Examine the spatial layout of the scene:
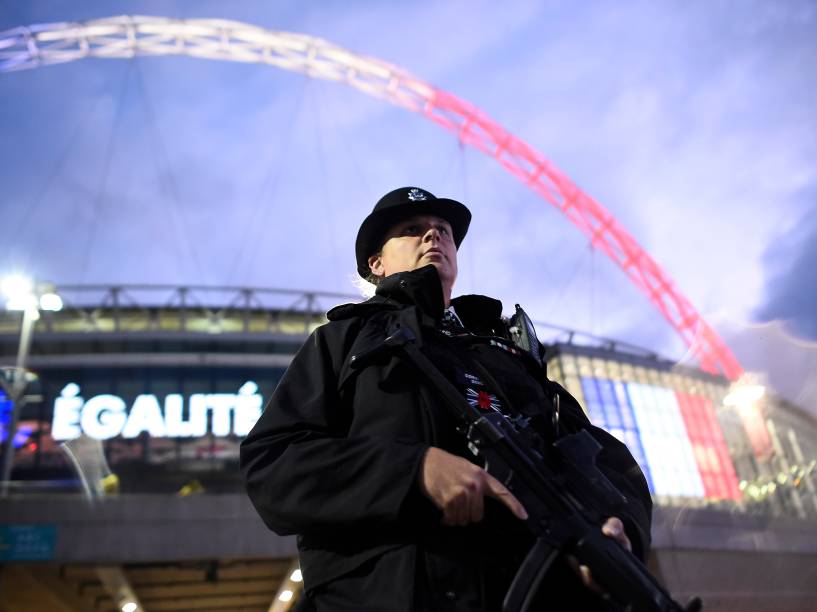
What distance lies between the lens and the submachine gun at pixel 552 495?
1.87 m

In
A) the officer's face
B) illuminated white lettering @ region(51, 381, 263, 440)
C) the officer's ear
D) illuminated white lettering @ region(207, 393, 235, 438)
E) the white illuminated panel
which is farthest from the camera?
the white illuminated panel

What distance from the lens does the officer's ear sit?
10.6 ft

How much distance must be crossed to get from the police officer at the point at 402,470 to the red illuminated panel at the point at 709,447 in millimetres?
46336

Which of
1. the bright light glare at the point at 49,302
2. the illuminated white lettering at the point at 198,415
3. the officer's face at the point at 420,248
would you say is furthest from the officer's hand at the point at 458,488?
the illuminated white lettering at the point at 198,415

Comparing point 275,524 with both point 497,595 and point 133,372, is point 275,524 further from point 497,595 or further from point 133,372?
point 133,372

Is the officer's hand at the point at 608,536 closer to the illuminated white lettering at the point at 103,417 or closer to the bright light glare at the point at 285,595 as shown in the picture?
the bright light glare at the point at 285,595

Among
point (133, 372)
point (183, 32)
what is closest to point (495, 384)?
point (133, 372)

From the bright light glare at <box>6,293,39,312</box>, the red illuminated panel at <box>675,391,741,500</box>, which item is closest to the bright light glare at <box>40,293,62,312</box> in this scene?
the bright light glare at <box>6,293,39,312</box>

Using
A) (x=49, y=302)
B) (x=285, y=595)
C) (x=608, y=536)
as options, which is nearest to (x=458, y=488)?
(x=608, y=536)

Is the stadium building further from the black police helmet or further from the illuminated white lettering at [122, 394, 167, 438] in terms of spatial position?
the black police helmet

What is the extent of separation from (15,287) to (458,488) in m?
21.2

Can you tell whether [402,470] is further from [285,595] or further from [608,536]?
[285,595]

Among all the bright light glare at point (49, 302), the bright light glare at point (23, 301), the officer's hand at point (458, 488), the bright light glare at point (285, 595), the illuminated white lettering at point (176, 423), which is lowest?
the officer's hand at point (458, 488)

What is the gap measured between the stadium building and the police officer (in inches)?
278
